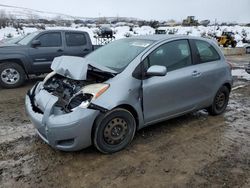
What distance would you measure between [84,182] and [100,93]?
1103mm

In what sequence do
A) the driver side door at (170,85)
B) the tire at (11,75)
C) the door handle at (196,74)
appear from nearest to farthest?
the driver side door at (170,85)
the door handle at (196,74)
the tire at (11,75)

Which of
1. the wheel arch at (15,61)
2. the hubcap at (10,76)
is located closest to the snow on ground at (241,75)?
the wheel arch at (15,61)

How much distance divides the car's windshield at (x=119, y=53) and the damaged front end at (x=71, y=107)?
0.40 metres

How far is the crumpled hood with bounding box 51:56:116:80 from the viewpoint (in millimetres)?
3916

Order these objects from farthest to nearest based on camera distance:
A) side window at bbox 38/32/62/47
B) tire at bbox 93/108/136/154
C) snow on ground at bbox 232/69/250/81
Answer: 1. snow on ground at bbox 232/69/250/81
2. side window at bbox 38/32/62/47
3. tire at bbox 93/108/136/154

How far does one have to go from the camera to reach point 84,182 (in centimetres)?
337

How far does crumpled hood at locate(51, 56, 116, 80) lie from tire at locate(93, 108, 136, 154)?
612 mm

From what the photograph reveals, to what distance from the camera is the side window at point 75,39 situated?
30.0ft

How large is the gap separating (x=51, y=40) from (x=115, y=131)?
5655mm


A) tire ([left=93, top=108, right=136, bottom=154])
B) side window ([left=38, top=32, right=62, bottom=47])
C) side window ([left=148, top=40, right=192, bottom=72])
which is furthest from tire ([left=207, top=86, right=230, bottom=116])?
side window ([left=38, top=32, right=62, bottom=47])

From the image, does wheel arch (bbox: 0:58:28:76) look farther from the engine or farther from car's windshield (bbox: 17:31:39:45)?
the engine

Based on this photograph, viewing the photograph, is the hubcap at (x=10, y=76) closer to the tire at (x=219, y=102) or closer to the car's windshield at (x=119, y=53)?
the car's windshield at (x=119, y=53)

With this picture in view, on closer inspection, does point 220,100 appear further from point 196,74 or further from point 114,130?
point 114,130

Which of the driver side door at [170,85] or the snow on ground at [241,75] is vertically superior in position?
the driver side door at [170,85]
